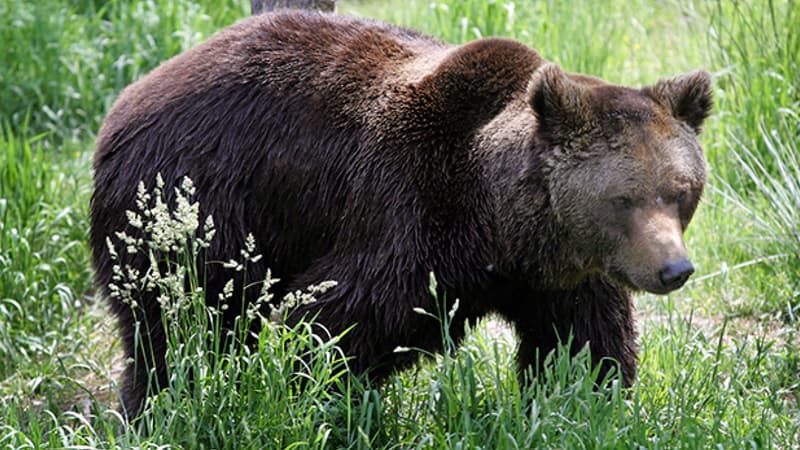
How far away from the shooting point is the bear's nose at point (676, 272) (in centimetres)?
428

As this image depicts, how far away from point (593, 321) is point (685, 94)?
1.01 m

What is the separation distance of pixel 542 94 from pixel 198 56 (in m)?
1.70

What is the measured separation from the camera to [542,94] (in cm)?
459

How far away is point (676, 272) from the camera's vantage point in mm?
4281

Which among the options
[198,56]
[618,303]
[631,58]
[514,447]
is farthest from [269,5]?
[631,58]

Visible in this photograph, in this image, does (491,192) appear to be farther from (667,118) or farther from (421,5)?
(421,5)

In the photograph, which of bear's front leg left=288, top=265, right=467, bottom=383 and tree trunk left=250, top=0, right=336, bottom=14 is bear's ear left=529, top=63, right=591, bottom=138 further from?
tree trunk left=250, top=0, right=336, bottom=14

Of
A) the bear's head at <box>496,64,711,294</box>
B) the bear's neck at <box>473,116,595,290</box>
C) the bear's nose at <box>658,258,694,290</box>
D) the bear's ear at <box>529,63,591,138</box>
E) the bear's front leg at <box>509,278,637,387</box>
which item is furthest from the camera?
the bear's front leg at <box>509,278,637,387</box>

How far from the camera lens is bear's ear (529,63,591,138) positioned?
4562 mm

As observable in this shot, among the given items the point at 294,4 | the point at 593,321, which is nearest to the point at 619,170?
the point at 593,321

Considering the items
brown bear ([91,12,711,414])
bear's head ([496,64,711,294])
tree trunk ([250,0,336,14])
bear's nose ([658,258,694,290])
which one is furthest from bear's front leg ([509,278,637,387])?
tree trunk ([250,0,336,14])

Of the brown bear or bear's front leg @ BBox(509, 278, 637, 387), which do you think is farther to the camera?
bear's front leg @ BBox(509, 278, 637, 387)

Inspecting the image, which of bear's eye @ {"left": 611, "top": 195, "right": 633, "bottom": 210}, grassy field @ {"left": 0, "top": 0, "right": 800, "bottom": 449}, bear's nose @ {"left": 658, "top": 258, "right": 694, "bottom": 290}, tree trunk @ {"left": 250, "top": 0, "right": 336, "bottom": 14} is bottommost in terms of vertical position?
grassy field @ {"left": 0, "top": 0, "right": 800, "bottom": 449}

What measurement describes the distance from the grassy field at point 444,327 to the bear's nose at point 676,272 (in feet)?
1.54
